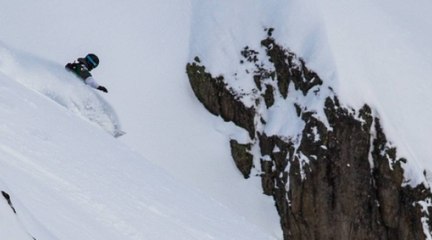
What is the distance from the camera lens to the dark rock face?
22.2m

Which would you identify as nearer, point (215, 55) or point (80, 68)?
point (80, 68)

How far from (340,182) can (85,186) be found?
1644cm

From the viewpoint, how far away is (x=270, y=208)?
22453mm

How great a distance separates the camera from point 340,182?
2228 centimetres

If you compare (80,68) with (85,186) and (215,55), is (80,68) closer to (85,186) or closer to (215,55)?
(85,186)

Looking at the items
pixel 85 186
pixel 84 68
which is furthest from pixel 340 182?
pixel 85 186

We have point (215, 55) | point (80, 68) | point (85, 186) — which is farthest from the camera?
point (215, 55)

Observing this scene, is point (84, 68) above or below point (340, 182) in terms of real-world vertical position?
below

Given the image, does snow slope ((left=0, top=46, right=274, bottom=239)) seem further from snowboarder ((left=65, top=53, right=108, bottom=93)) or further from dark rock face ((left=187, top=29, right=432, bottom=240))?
dark rock face ((left=187, top=29, right=432, bottom=240))

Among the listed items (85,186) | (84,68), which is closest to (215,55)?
(84,68)

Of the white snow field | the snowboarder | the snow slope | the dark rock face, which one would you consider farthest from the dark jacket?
the dark rock face

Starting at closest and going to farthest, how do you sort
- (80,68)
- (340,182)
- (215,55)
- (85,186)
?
(85,186) < (80,68) < (340,182) < (215,55)

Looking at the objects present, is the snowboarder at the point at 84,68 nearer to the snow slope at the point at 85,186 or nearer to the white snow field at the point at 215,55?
the snow slope at the point at 85,186

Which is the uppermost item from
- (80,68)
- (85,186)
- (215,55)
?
(215,55)
